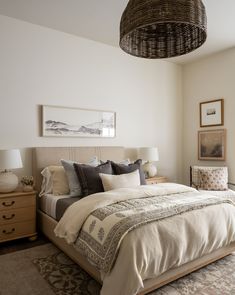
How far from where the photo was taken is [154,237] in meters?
1.94

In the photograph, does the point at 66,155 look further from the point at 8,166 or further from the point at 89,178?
the point at 8,166

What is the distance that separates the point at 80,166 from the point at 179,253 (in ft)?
5.15

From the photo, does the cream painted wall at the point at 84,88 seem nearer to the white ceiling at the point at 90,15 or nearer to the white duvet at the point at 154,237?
the white ceiling at the point at 90,15

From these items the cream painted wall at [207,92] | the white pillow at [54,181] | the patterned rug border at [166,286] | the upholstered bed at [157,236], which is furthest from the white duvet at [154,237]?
the cream painted wall at [207,92]

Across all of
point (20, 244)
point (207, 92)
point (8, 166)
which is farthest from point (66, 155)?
point (207, 92)

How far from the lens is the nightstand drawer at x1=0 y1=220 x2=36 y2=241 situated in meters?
2.99

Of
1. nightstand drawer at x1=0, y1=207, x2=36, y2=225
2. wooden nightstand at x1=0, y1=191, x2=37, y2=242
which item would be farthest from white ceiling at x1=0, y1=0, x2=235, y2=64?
nightstand drawer at x1=0, y1=207, x2=36, y2=225

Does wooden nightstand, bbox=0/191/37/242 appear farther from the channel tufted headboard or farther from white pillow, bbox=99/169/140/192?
white pillow, bbox=99/169/140/192

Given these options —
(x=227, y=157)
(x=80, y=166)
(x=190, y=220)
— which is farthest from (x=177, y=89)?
(x=190, y=220)

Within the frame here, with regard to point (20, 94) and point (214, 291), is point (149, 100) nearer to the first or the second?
point (20, 94)

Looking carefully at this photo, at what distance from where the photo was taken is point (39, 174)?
3.47 m

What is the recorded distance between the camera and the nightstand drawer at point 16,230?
9.81 ft

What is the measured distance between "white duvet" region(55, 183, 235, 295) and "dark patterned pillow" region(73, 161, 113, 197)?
1.40ft

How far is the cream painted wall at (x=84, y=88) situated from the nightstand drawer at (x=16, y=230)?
103 centimetres
